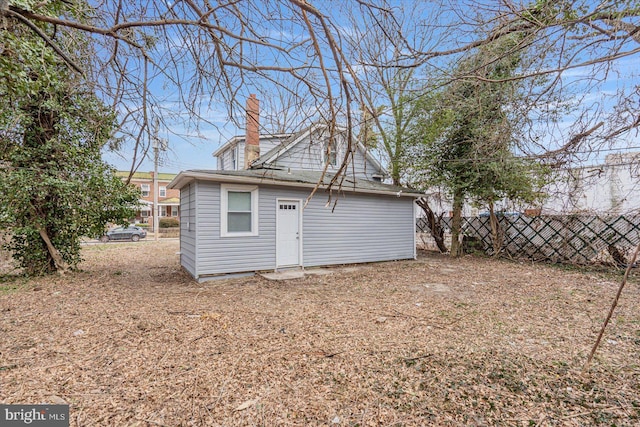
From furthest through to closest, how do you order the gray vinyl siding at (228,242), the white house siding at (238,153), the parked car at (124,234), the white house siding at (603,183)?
the parked car at (124,234) < the white house siding at (238,153) < the gray vinyl siding at (228,242) < the white house siding at (603,183)

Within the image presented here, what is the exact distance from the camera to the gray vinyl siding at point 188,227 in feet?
22.1

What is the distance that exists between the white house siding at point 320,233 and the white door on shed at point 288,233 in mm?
163

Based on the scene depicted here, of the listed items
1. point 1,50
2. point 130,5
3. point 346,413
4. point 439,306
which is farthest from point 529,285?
point 1,50

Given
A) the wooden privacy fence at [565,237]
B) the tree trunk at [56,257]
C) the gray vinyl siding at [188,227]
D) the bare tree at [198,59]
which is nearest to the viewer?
the bare tree at [198,59]

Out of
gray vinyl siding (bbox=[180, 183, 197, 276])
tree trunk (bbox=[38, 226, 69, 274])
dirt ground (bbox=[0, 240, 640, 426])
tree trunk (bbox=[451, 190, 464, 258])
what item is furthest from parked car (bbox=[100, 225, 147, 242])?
tree trunk (bbox=[451, 190, 464, 258])

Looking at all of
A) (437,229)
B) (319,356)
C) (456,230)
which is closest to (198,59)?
(319,356)

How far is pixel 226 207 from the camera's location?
6.79 metres

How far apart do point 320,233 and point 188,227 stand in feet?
11.0

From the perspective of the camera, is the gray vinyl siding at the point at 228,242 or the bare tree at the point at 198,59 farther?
the gray vinyl siding at the point at 228,242

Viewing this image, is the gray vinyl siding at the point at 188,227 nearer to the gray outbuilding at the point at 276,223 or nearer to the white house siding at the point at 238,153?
the gray outbuilding at the point at 276,223

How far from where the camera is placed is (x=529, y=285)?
619 cm

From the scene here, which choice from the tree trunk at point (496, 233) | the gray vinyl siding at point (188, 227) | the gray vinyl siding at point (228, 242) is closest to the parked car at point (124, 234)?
the gray vinyl siding at point (188, 227)

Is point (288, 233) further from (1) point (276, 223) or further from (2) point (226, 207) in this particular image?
(2) point (226, 207)

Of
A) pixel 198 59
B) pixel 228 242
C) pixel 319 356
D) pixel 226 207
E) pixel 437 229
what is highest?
pixel 198 59
